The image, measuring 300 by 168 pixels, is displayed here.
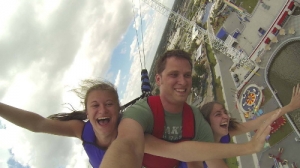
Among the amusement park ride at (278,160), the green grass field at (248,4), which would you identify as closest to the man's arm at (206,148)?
the amusement park ride at (278,160)

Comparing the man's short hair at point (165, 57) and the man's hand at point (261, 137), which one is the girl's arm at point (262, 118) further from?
the man's hand at point (261, 137)

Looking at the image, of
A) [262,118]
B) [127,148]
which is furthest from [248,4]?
[127,148]

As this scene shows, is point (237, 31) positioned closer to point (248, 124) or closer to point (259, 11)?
A: point (259, 11)

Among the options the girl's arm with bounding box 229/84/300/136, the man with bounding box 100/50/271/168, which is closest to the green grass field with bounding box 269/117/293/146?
the girl's arm with bounding box 229/84/300/136

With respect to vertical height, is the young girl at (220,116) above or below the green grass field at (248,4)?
below

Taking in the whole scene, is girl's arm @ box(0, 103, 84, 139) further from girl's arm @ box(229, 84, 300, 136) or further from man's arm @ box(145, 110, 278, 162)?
girl's arm @ box(229, 84, 300, 136)

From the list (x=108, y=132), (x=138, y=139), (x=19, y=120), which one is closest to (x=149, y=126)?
(x=138, y=139)

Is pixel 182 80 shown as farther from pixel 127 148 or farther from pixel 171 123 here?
pixel 127 148
